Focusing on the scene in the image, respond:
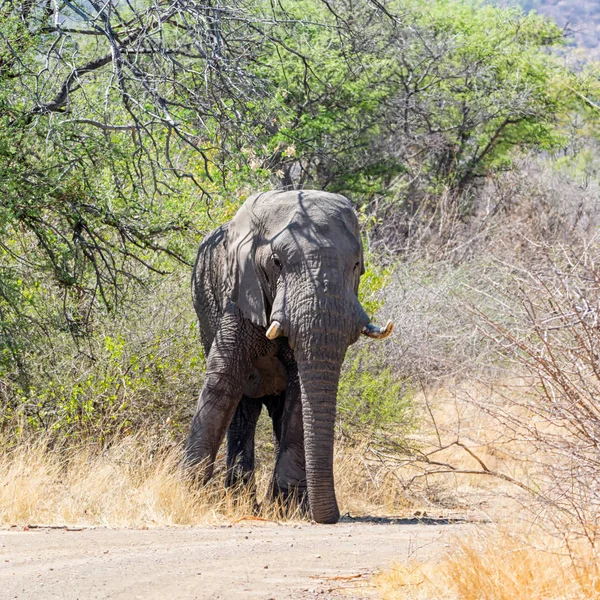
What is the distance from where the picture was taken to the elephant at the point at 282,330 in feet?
27.9

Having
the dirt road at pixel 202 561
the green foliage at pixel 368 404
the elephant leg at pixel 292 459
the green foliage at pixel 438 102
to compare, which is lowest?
the dirt road at pixel 202 561

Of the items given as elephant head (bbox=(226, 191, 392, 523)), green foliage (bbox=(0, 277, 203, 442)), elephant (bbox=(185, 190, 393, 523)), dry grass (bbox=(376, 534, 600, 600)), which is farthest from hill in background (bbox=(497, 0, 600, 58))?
dry grass (bbox=(376, 534, 600, 600))

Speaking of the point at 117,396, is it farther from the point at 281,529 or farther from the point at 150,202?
the point at 281,529

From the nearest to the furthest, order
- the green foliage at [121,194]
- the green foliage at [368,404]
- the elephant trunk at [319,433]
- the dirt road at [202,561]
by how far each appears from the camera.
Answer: the dirt road at [202,561]
the elephant trunk at [319,433]
the green foliage at [121,194]
the green foliage at [368,404]

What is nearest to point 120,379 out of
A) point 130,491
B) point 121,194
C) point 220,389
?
point 220,389

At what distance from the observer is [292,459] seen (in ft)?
29.8

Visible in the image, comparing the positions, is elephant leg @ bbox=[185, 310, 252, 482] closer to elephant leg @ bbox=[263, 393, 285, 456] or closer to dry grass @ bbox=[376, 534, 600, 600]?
elephant leg @ bbox=[263, 393, 285, 456]

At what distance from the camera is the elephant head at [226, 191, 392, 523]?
847 centimetres

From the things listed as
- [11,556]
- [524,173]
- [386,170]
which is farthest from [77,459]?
[524,173]

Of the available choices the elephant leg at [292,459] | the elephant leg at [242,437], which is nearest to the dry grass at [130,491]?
the elephant leg at [292,459]

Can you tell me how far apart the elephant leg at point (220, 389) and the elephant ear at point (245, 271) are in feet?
0.57

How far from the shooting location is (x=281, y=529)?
8.07 m

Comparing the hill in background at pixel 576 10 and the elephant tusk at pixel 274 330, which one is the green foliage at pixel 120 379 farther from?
the hill in background at pixel 576 10

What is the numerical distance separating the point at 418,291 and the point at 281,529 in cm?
790
